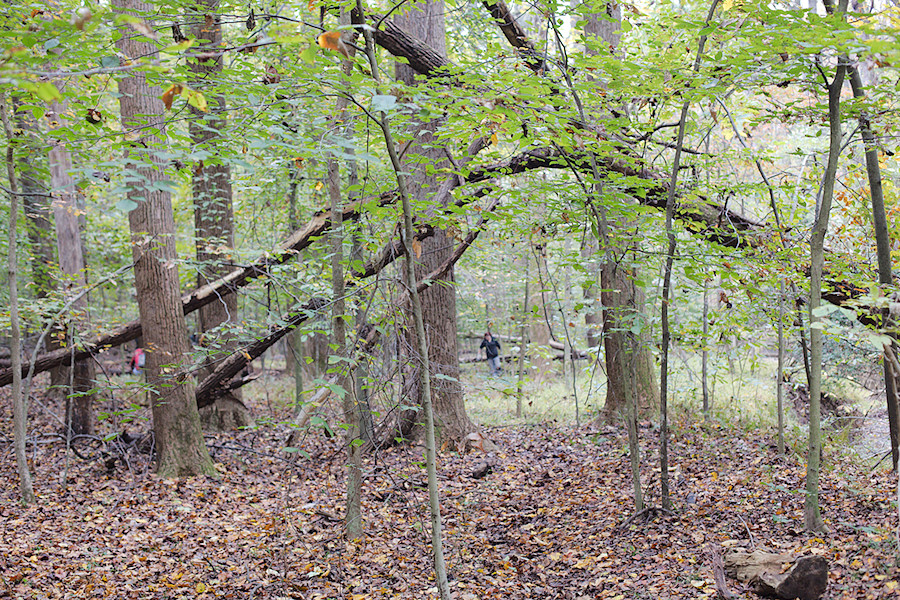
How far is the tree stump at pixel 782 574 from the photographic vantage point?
11.0ft

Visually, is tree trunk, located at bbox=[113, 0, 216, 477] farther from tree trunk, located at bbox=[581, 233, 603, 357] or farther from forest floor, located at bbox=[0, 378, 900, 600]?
tree trunk, located at bbox=[581, 233, 603, 357]

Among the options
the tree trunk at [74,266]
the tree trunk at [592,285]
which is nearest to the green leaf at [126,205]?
the tree trunk at [592,285]

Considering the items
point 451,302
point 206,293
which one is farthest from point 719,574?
point 206,293

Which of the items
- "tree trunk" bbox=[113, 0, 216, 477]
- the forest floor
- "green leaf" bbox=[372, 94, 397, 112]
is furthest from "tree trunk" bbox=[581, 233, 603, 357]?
"tree trunk" bbox=[113, 0, 216, 477]

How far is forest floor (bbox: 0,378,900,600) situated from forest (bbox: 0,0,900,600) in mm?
35

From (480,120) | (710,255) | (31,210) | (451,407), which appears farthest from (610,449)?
(31,210)

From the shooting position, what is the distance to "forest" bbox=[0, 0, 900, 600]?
3256 mm

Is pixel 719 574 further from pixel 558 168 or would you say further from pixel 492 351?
pixel 492 351

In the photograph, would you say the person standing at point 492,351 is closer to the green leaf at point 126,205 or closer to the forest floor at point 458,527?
the forest floor at point 458,527

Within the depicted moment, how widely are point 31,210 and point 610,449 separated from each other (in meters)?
11.1

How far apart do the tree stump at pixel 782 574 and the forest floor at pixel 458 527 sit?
0.30 feet

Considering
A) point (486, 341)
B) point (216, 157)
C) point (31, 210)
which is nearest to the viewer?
point (216, 157)

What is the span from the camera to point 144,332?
21.8 feet

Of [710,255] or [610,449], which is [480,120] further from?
[610,449]
